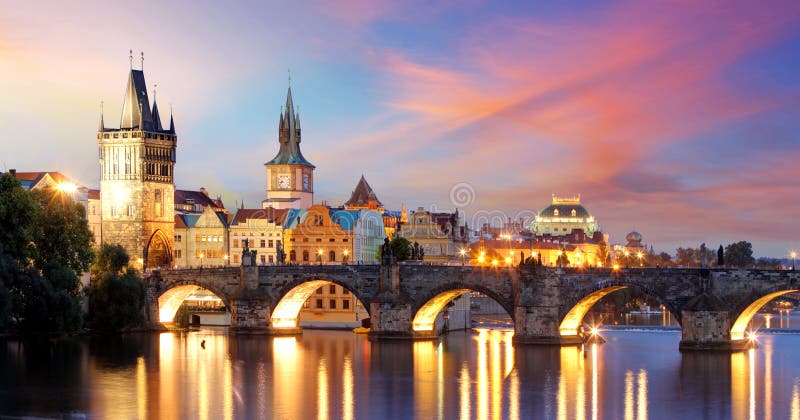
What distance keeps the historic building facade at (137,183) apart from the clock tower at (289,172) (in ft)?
84.3

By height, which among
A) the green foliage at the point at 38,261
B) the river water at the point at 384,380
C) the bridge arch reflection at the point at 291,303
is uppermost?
the green foliage at the point at 38,261

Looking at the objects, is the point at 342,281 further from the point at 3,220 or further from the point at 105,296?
the point at 3,220

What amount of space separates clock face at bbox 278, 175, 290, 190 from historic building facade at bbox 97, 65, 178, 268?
2779 centimetres

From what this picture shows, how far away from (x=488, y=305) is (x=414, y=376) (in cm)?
7760

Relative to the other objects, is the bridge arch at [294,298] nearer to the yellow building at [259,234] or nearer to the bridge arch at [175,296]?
the bridge arch at [175,296]

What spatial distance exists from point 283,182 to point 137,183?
3194 cm

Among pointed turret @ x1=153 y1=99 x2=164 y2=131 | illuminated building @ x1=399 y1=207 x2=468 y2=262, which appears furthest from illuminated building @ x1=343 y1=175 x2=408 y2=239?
pointed turret @ x1=153 y1=99 x2=164 y2=131

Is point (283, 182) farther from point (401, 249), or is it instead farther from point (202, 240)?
point (401, 249)

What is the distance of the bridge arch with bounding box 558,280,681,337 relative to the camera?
84875mm

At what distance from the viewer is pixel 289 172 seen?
6284 inches

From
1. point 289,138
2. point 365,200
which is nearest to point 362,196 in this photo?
point 365,200

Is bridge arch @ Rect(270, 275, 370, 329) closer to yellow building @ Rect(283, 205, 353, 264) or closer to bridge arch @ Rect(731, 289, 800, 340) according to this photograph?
yellow building @ Rect(283, 205, 353, 264)

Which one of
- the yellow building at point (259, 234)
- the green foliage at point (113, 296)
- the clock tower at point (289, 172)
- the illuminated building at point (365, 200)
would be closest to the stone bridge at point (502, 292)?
the green foliage at point (113, 296)

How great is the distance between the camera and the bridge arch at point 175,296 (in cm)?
10181
